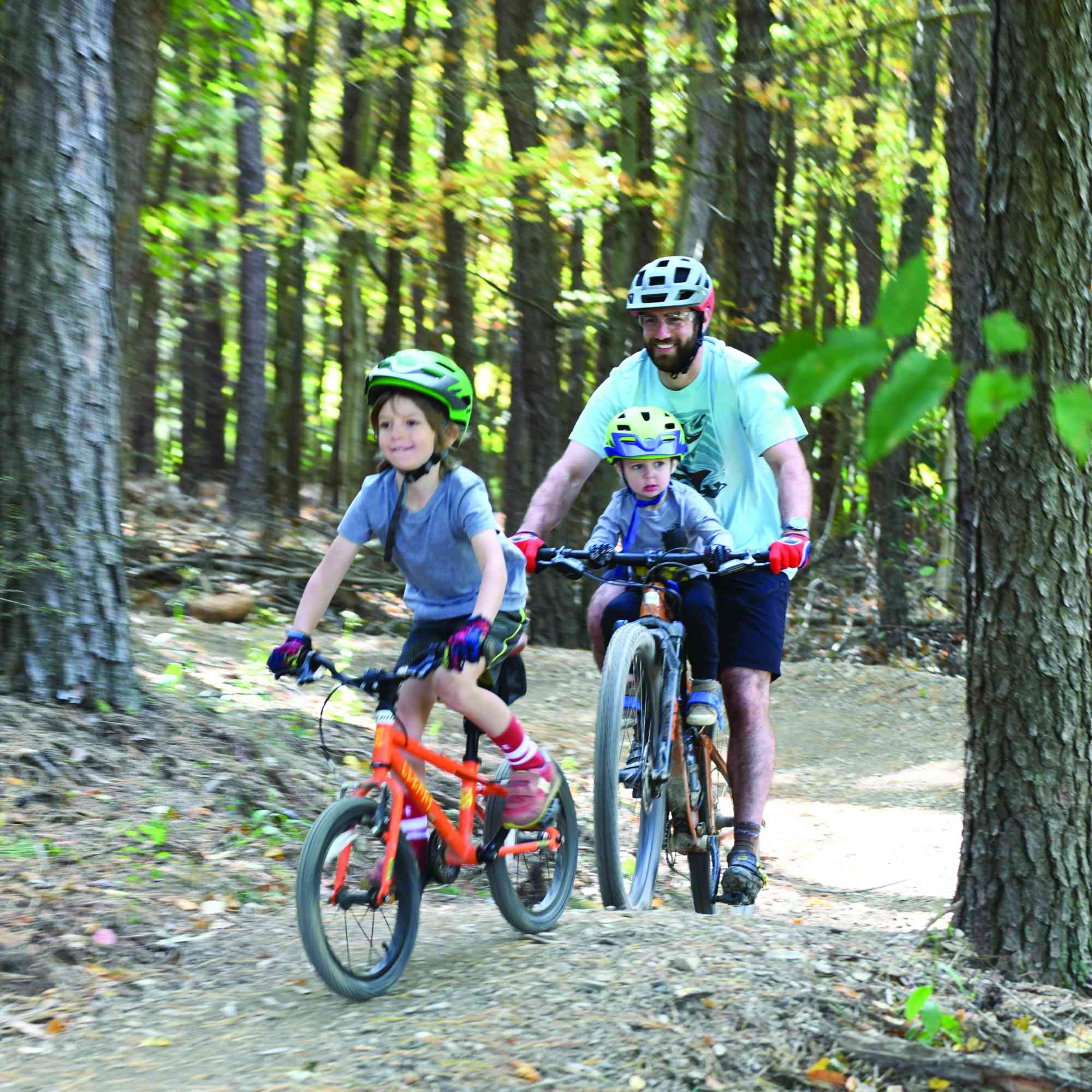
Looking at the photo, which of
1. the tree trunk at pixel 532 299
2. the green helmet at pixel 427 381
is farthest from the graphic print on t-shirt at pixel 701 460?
the tree trunk at pixel 532 299

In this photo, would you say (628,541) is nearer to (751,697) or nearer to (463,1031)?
(751,697)

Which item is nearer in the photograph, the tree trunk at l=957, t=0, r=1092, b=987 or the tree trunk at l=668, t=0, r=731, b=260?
the tree trunk at l=957, t=0, r=1092, b=987

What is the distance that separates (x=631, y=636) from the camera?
475cm

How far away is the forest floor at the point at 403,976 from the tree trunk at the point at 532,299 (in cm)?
612

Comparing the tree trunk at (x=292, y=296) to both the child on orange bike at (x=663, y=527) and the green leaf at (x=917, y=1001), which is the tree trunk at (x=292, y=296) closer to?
the child on orange bike at (x=663, y=527)

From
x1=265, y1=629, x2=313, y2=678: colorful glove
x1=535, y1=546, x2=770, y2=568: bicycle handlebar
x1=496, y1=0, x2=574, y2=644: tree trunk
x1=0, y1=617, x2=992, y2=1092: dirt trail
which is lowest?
x1=0, y1=617, x2=992, y2=1092: dirt trail

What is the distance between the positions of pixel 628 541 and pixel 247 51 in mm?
8594

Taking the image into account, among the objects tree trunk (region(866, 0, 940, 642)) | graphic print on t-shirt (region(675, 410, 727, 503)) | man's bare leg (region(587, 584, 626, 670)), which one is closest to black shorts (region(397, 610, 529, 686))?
man's bare leg (region(587, 584, 626, 670))

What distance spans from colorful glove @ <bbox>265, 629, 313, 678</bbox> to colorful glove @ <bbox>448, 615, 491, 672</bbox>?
1.38ft

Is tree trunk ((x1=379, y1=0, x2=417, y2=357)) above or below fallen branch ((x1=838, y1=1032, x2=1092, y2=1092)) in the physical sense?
above

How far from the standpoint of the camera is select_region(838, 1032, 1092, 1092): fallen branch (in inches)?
125

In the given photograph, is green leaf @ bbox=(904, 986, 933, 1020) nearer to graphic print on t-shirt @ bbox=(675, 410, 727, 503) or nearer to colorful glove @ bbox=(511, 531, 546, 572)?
colorful glove @ bbox=(511, 531, 546, 572)

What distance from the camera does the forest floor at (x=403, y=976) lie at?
3391 mm

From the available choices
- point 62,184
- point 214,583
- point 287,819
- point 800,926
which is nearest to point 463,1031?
point 800,926
